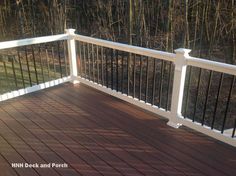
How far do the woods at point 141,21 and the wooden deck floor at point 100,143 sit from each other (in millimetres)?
3415

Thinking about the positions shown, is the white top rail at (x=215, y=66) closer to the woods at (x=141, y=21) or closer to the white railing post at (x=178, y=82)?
the white railing post at (x=178, y=82)

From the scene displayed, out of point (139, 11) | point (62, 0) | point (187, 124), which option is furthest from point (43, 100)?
point (62, 0)

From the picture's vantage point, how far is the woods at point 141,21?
6289mm

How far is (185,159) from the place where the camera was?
2.41 m

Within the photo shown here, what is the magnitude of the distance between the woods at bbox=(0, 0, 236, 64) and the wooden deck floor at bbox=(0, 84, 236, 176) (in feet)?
11.2

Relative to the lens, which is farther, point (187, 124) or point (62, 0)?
point (62, 0)

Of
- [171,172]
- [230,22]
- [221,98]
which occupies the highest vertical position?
[230,22]

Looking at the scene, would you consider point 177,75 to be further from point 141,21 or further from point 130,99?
point 141,21

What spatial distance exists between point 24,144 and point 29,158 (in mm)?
265

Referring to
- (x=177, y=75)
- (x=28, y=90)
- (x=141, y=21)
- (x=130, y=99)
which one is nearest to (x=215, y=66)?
(x=177, y=75)

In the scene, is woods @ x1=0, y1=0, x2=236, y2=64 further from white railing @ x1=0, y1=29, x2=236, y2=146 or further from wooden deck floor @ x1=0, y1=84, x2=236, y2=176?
wooden deck floor @ x1=0, y1=84, x2=236, y2=176

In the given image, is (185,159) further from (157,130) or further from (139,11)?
(139,11)

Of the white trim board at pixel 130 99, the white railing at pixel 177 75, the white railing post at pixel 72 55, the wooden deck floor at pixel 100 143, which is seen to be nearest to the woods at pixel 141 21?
the white railing post at pixel 72 55

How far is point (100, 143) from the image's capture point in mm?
2646
